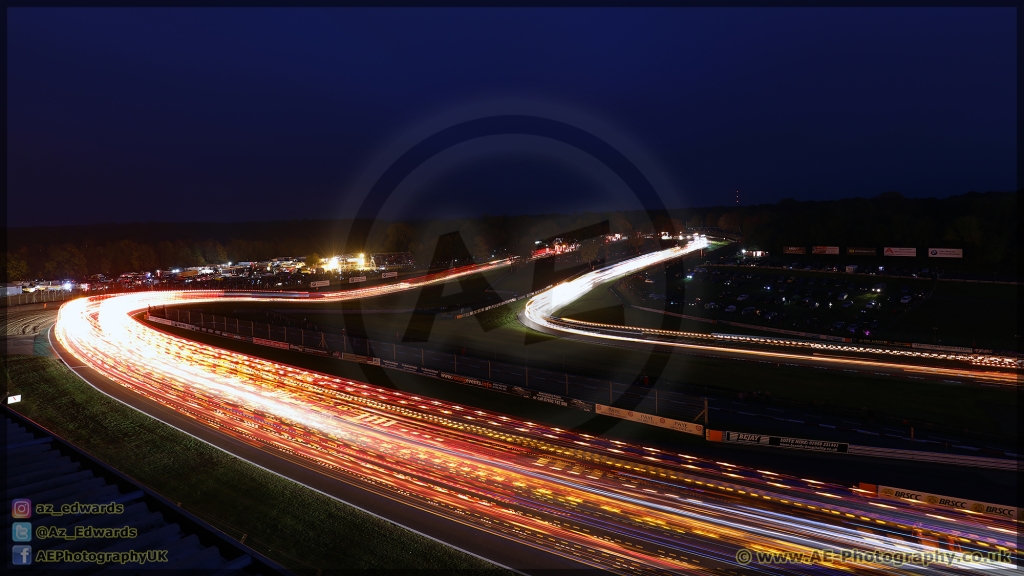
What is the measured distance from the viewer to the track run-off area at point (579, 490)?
31.5 feet

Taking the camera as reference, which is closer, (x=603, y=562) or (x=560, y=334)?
(x=603, y=562)

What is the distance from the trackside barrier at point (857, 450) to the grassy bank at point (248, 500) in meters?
10.4

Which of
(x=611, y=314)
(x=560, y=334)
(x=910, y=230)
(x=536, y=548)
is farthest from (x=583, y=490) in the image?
(x=910, y=230)

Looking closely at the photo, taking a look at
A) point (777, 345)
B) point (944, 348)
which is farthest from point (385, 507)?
point (944, 348)

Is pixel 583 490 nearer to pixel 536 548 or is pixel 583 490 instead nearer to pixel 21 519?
pixel 536 548

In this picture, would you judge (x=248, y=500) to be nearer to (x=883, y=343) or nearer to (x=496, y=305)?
(x=496, y=305)

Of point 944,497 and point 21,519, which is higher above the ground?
point 21,519

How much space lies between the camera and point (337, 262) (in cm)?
9306

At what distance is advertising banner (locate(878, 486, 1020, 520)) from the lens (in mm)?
11083

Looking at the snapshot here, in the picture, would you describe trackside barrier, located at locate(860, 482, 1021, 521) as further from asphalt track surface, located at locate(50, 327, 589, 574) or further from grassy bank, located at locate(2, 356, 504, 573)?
grassy bank, located at locate(2, 356, 504, 573)

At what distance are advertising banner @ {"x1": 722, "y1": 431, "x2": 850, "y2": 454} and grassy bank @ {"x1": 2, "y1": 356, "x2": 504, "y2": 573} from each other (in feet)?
34.2

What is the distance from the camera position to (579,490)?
12.2m

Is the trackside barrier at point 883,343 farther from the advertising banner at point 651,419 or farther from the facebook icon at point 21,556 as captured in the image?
the facebook icon at point 21,556

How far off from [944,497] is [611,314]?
3244 centimetres
